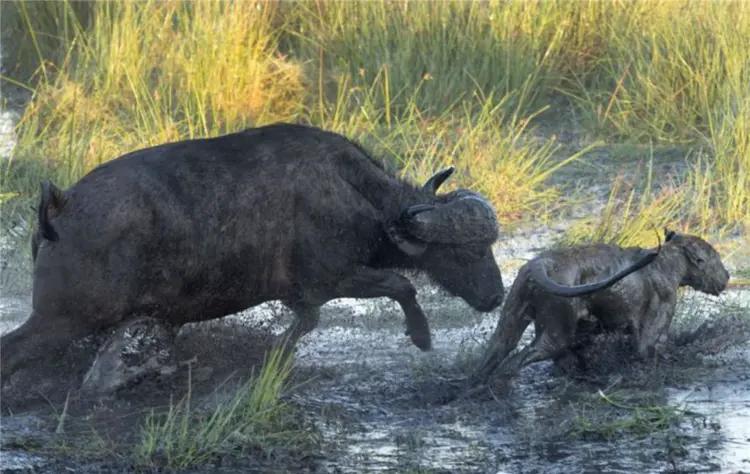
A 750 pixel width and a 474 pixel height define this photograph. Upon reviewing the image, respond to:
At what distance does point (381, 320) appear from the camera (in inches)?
338

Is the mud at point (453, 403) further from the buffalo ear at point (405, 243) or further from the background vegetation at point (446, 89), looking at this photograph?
the background vegetation at point (446, 89)

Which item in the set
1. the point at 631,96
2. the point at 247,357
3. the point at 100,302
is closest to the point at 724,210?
the point at 631,96

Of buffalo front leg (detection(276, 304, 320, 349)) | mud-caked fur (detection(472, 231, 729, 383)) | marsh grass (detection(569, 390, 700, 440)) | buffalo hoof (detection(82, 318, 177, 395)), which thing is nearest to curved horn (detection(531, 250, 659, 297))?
mud-caked fur (detection(472, 231, 729, 383))

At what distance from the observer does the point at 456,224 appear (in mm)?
7699

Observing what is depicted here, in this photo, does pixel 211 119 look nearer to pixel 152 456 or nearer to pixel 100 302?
pixel 100 302

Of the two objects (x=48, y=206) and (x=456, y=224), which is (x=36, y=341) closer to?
(x=48, y=206)

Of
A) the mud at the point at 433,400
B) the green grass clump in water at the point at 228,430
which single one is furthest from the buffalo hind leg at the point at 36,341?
the green grass clump in water at the point at 228,430

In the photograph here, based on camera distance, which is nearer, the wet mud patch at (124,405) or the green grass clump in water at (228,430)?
the green grass clump in water at (228,430)

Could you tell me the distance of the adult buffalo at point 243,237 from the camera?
674cm

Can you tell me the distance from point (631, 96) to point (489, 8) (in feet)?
4.57

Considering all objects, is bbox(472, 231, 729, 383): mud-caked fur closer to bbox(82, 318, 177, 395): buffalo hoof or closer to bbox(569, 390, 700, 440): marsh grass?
bbox(569, 390, 700, 440): marsh grass

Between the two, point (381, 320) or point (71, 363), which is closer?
point (71, 363)

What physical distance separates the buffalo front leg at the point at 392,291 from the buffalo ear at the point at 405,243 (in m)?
0.15

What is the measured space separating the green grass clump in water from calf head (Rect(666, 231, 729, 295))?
2.21m
